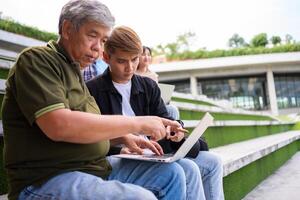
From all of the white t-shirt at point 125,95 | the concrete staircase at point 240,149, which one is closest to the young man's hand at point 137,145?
the white t-shirt at point 125,95

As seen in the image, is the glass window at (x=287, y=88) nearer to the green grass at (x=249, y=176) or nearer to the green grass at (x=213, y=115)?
the green grass at (x=213, y=115)

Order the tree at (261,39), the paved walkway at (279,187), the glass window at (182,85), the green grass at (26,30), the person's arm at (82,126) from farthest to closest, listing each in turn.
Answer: the tree at (261,39) → the glass window at (182,85) → the green grass at (26,30) → the paved walkway at (279,187) → the person's arm at (82,126)

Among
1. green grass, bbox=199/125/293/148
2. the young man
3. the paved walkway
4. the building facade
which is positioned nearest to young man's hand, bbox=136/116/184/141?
the young man

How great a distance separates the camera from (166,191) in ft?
4.15

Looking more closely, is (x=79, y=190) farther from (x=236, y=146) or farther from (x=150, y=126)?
(x=236, y=146)

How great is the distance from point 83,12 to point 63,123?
377 millimetres

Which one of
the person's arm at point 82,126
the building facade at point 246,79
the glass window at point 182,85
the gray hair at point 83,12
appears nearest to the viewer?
the person's arm at point 82,126

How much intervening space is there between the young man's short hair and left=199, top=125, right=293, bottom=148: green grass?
2.09 meters

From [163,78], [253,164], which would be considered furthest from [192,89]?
[253,164]

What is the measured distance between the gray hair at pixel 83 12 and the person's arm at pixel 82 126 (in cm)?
32

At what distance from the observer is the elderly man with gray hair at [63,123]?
A: 0.97 m

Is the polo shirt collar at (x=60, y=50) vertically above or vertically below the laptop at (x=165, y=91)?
above

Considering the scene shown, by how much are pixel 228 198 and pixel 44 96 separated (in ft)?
6.36

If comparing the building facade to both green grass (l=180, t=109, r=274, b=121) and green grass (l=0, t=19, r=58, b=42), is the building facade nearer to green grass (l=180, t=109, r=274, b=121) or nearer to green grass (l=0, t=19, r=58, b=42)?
green grass (l=180, t=109, r=274, b=121)
